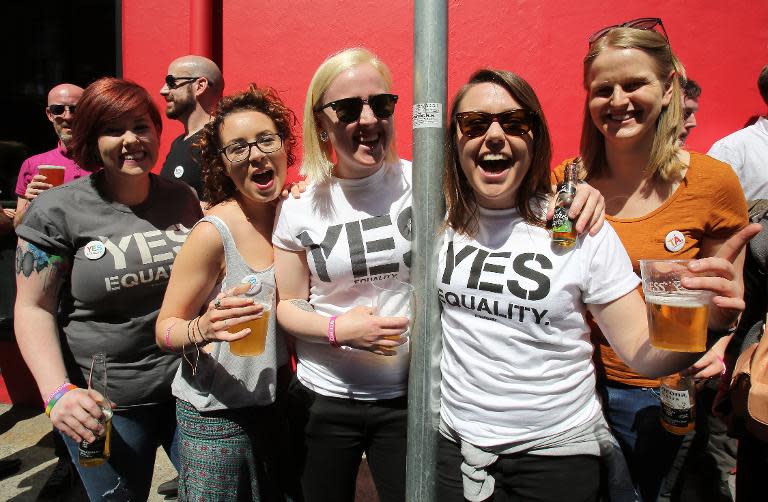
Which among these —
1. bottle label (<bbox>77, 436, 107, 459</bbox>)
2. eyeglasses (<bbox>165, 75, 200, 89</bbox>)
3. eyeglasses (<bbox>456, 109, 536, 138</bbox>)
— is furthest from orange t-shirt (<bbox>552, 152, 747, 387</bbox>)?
eyeglasses (<bbox>165, 75, 200, 89</bbox>)

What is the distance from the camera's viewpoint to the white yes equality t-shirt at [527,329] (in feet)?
5.23

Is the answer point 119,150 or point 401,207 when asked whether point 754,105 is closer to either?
point 401,207

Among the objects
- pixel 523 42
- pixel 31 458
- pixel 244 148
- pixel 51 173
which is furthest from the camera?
pixel 31 458

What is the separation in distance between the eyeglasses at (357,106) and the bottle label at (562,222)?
2.50 ft

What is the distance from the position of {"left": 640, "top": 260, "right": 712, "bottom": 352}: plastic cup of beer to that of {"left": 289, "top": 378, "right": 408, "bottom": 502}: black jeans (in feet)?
3.14

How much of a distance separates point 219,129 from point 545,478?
1786 mm

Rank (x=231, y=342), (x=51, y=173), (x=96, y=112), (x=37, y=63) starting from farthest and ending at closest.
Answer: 1. (x=37, y=63)
2. (x=51, y=173)
3. (x=96, y=112)
4. (x=231, y=342)

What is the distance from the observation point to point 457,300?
1.71 meters

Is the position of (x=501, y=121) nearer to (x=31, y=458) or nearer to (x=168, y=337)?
(x=168, y=337)

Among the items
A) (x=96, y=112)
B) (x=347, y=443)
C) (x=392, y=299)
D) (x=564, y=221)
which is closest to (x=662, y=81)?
(x=564, y=221)

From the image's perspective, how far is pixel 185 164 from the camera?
335cm

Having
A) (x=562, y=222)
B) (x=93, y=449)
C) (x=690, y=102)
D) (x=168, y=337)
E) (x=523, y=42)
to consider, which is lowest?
(x=93, y=449)

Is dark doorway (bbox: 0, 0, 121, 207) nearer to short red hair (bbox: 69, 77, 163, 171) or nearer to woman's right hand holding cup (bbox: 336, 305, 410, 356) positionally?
short red hair (bbox: 69, 77, 163, 171)

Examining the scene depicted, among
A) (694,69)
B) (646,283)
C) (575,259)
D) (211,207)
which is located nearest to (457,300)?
(575,259)
